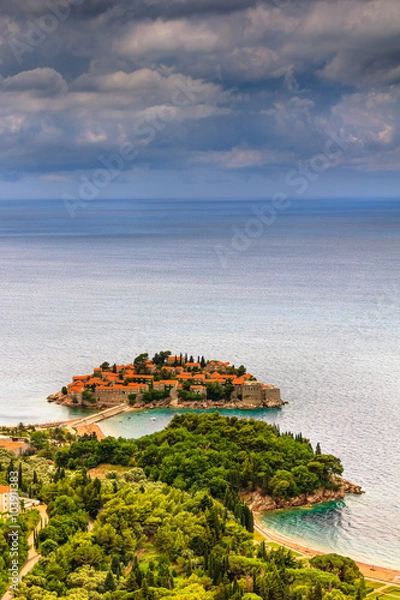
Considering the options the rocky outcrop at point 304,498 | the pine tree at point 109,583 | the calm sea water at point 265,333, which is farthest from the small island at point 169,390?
the pine tree at point 109,583

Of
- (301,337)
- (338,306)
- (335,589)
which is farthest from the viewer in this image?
(338,306)

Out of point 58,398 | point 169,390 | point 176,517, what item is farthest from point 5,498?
point 169,390

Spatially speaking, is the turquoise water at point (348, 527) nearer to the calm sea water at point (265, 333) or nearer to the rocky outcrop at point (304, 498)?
the calm sea water at point (265, 333)

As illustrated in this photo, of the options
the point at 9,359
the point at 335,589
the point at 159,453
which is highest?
the point at 9,359

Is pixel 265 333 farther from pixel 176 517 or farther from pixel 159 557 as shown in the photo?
pixel 159 557

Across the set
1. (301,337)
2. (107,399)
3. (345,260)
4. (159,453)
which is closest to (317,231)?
(345,260)

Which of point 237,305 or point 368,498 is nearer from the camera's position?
point 368,498

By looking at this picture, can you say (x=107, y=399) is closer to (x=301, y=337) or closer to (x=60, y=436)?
(x=60, y=436)
